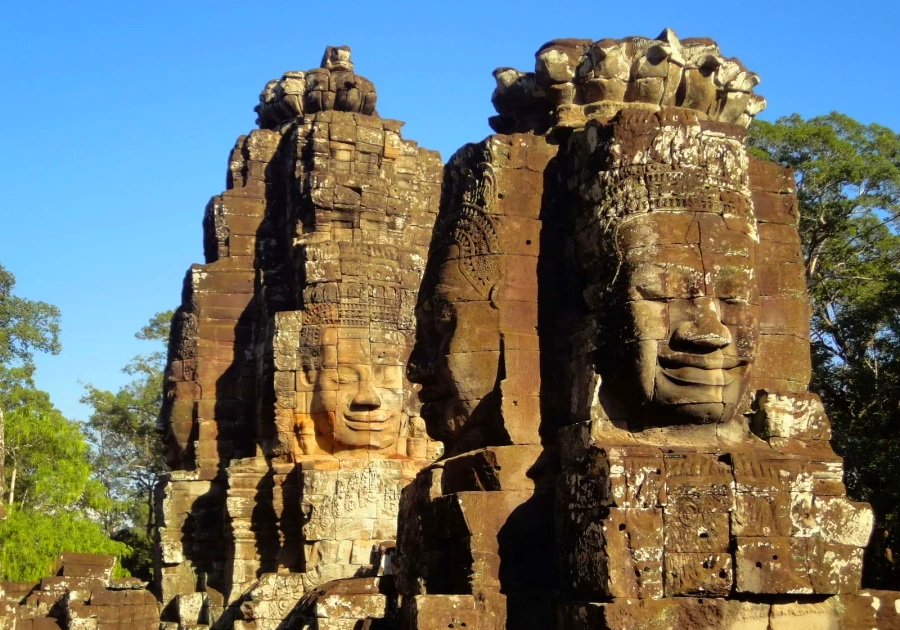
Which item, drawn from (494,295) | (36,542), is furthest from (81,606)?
(36,542)

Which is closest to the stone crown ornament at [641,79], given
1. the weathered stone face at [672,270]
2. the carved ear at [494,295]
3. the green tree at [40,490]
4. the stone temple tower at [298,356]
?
the weathered stone face at [672,270]

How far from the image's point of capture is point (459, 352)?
27.9ft

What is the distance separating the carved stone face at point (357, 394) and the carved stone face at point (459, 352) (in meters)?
7.59

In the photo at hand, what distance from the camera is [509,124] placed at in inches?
384

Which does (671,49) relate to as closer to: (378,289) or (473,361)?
(473,361)

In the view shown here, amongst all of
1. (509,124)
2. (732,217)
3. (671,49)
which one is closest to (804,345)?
(732,217)

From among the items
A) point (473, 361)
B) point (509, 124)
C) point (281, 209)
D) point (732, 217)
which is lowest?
point (473, 361)

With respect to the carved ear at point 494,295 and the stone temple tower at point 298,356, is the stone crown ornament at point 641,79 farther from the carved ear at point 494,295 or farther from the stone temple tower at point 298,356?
the stone temple tower at point 298,356

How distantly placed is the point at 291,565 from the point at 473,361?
9042 mm

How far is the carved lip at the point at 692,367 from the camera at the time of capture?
7406mm

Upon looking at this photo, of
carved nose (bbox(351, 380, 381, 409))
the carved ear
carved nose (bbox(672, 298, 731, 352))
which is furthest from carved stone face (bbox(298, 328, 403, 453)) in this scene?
carved nose (bbox(672, 298, 731, 352))

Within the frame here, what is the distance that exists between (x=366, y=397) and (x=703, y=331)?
9232 mm

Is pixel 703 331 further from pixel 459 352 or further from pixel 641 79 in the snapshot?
pixel 641 79

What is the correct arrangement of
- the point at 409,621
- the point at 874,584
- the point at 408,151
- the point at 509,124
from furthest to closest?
the point at 408,151, the point at 874,584, the point at 509,124, the point at 409,621
